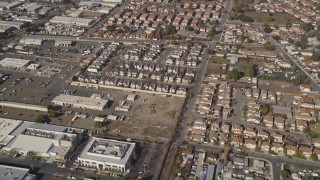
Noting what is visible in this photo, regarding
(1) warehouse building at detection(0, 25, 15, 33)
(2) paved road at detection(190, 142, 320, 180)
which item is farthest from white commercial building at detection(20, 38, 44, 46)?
(2) paved road at detection(190, 142, 320, 180)

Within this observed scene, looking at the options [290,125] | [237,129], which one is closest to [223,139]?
[237,129]

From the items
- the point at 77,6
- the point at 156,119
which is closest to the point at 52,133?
the point at 156,119

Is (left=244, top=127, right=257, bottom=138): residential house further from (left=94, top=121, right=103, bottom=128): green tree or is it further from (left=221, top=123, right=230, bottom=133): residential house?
(left=94, top=121, right=103, bottom=128): green tree

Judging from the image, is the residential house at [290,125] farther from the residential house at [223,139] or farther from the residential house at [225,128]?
the residential house at [223,139]

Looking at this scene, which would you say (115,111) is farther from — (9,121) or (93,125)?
(9,121)

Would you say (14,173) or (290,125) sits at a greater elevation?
(14,173)

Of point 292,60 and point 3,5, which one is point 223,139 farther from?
point 3,5
